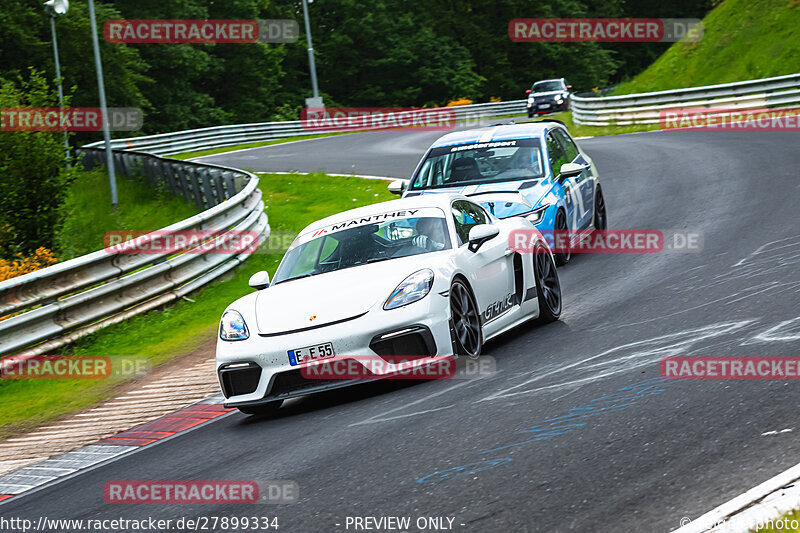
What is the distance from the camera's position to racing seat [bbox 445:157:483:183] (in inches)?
507

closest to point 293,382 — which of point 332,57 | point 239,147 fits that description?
point 239,147

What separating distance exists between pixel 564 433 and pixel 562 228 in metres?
6.71

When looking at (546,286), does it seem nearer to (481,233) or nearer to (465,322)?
(481,233)

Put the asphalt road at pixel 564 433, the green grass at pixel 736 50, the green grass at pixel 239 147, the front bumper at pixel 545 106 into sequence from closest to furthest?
the asphalt road at pixel 564 433, the green grass at pixel 736 50, the green grass at pixel 239 147, the front bumper at pixel 545 106

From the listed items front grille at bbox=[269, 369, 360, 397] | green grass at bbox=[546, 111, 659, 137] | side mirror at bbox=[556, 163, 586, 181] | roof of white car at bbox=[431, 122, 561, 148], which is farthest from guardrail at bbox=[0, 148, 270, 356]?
green grass at bbox=[546, 111, 659, 137]

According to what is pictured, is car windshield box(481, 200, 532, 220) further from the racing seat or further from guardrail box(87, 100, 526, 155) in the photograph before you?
guardrail box(87, 100, 526, 155)

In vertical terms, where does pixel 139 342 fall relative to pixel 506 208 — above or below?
below

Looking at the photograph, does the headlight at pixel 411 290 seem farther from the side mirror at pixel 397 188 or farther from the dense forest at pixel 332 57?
the dense forest at pixel 332 57

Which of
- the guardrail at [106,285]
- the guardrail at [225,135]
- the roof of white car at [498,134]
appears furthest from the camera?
the guardrail at [225,135]

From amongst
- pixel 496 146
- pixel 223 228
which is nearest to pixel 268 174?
pixel 223 228

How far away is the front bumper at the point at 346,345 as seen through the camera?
759 centimetres

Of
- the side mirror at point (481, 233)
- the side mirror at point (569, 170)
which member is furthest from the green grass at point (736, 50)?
the side mirror at point (481, 233)

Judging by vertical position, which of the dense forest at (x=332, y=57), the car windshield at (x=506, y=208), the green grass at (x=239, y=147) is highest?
the dense forest at (x=332, y=57)

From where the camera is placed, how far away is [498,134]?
43.9ft
